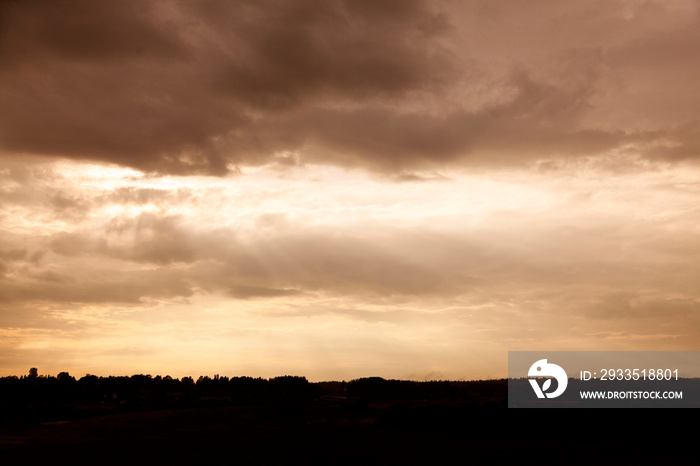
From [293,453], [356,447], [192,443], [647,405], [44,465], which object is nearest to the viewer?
[44,465]

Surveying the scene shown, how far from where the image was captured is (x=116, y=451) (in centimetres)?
8362

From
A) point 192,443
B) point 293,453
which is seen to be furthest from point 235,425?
point 293,453

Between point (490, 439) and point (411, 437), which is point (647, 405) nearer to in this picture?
point (490, 439)

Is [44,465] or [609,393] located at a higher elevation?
[609,393]

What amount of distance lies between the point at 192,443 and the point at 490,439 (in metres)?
45.3

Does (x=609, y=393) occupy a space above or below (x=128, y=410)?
above

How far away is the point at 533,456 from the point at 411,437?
28.0m

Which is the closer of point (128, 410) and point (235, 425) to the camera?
point (235, 425)

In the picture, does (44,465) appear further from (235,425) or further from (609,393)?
(609,393)

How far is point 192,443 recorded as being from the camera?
89875 mm

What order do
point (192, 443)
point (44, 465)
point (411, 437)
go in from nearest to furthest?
point (44, 465)
point (192, 443)
point (411, 437)

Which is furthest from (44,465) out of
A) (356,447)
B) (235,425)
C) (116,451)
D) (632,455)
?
(632,455)

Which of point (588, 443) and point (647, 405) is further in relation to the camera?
point (647, 405)

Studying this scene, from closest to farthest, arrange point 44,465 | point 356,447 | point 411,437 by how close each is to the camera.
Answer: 1. point 44,465
2. point 356,447
3. point 411,437
